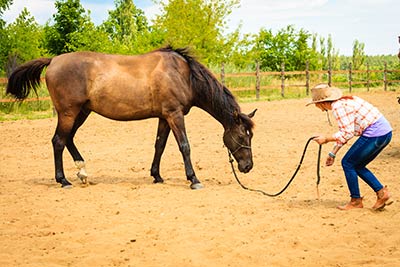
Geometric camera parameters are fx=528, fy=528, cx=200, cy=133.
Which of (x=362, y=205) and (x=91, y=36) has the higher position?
(x=91, y=36)

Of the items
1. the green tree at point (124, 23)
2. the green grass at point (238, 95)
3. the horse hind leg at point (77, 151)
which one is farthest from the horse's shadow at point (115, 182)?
the green tree at point (124, 23)

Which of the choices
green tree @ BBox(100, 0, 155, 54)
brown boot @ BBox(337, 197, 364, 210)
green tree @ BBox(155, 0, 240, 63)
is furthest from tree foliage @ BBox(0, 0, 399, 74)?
brown boot @ BBox(337, 197, 364, 210)

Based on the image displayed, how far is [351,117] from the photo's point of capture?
5535 millimetres

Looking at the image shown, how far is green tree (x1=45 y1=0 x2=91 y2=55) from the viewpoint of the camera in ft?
102

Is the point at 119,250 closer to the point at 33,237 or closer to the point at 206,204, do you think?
the point at 33,237

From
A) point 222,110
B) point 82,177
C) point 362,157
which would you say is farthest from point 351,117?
point 82,177

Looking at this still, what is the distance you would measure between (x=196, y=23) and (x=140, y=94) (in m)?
21.9

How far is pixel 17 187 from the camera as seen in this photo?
772cm

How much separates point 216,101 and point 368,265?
406 centimetres

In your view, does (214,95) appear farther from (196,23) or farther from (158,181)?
(196,23)

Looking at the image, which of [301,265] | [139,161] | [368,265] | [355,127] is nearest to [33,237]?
[301,265]

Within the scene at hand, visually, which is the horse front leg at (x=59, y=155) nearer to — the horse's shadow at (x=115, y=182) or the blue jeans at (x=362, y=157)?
the horse's shadow at (x=115, y=182)

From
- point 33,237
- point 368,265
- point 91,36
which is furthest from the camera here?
point 91,36

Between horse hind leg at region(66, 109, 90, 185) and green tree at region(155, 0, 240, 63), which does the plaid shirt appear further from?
green tree at region(155, 0, 240, 63)
